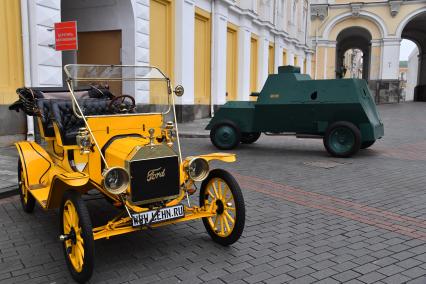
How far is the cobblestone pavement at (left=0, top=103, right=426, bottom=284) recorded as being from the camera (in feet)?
11.8

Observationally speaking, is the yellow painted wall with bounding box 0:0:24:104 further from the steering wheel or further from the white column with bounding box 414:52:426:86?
the white column with bounding box 414:52:426:86

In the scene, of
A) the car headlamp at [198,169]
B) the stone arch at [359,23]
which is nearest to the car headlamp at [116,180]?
the car headlamp at [198,169]

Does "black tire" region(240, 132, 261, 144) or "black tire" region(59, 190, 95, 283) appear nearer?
"black tire" region(59, 190, 95, 283)

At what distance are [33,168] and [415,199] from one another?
16.1 feet

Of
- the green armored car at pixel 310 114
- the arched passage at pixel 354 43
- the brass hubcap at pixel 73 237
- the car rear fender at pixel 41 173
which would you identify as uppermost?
the arched passage at pixel 354 43

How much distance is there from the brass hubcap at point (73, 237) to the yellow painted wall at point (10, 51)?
6.42m

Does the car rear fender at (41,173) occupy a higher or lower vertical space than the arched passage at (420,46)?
lower

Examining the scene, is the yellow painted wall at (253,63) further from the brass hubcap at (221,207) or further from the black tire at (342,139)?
the brass hubcap at (221,207)

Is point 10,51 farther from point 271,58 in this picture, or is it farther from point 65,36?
point 271,58

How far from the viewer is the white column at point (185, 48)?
15508 mm

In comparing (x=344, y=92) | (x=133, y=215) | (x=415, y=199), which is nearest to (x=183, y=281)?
(x=133, y=215)

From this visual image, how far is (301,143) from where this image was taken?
39.2 ft

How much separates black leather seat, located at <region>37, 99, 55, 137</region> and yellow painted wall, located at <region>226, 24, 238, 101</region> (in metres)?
15.7

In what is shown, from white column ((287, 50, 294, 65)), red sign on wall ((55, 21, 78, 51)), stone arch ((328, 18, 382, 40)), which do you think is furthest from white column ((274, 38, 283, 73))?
red sign on wall ((55, 21, 78, 51))
